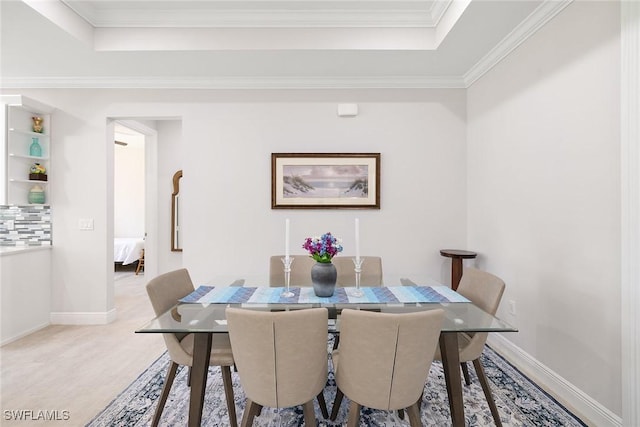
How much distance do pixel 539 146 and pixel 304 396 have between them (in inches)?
91.3

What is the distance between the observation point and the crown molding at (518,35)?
2.11m

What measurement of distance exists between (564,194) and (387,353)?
5.58 ft

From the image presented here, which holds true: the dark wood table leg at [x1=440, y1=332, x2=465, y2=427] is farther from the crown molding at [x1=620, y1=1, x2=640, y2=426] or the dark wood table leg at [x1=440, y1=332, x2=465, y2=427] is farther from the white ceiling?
the white ceiling

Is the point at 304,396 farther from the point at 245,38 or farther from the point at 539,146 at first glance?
the point at 245,38

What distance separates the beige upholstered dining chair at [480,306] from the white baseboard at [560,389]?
1.94ft

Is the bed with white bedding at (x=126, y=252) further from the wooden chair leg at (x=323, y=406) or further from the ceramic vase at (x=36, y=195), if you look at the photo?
the wooden chair leg at (x=323, y=406)

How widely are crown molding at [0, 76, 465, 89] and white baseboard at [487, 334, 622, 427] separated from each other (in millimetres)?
2641

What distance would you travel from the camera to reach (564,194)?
6.81ft

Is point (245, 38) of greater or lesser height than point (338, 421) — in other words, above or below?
above

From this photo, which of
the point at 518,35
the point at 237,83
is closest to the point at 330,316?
the point at 518,35

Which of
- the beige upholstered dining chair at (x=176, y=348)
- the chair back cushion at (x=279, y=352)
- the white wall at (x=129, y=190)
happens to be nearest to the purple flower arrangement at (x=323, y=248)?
the chair back cushion at (x=279, y=352)

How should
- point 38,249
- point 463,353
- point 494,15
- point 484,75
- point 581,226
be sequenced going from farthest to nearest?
point 38,249 → point 484,75 → point 494,15 → point 581,226 → point 463,353

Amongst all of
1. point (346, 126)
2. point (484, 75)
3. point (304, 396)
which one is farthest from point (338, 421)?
point (484, 75)

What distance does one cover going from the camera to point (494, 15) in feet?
7.41
